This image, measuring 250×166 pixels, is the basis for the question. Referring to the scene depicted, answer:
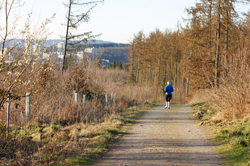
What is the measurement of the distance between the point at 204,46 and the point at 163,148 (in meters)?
16.0

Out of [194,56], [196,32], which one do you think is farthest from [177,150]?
[194,56]

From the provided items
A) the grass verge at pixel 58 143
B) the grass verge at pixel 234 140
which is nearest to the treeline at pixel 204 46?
the grass verge at pixel 234 140

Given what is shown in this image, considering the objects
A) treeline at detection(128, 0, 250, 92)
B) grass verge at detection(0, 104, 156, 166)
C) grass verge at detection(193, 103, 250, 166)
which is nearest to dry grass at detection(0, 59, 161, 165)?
grass verge at detection(0, 104, 156, 166)

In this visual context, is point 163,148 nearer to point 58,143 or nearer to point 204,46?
point 58,143

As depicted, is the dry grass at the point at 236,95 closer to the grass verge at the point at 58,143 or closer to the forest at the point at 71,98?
the forest at the point at 71,98

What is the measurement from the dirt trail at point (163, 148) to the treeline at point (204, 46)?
306cm

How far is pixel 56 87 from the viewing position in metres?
Result: 15.0

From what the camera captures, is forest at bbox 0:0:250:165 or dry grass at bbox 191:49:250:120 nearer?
forest at bbox 0:0:250:165

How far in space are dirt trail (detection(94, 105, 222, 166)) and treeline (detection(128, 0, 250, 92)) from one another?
120 inches

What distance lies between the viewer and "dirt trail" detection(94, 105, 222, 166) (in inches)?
246

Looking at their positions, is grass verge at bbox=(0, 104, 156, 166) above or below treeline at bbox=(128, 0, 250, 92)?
below

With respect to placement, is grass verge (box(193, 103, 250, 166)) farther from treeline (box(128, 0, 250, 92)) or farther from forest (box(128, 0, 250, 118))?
treeline (box(128, 0, 250, 92))

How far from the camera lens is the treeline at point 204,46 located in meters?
13.8

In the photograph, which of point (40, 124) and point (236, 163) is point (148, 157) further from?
point (40, 124)
